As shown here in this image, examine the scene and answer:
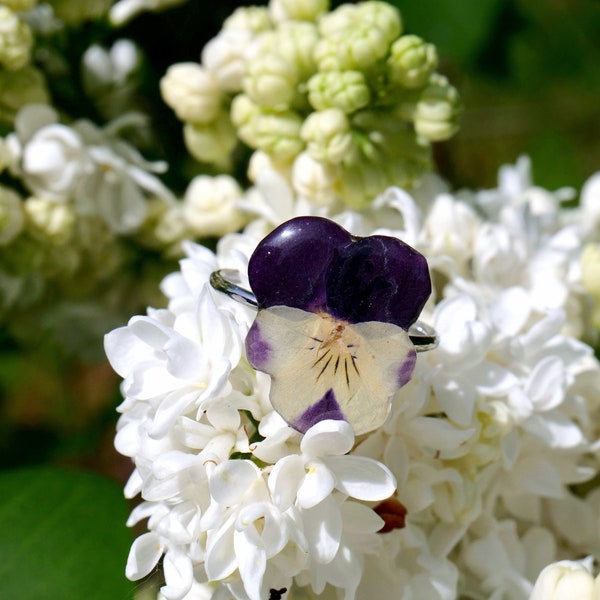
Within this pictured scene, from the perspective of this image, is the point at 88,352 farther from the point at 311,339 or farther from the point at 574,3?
the point at 574,3

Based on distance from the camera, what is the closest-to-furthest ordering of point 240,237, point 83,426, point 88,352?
point 240,237, point 88,352, point 83,426

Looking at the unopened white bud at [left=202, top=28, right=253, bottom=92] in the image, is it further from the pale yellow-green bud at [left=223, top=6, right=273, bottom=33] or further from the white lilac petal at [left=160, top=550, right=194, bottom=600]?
the white lilac petal at [left=160, top=550, right=194, bottom=600]

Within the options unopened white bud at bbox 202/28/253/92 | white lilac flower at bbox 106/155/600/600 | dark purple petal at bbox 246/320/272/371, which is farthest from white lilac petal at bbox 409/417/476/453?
unopened white bud at bbox 202/28/253/92

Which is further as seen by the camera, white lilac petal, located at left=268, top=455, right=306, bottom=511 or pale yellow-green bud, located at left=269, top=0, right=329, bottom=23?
pale yellow-green bud, located at left=269, top=0, right=329, bottom=23

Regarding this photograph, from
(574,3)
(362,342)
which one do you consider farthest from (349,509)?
(574,3)

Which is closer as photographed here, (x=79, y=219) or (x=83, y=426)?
(x=79, y=219)

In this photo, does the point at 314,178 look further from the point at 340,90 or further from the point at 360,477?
the point at 360,477

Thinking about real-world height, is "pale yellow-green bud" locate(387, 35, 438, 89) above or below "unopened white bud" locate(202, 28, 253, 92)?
above

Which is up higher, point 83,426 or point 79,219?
point 79,219

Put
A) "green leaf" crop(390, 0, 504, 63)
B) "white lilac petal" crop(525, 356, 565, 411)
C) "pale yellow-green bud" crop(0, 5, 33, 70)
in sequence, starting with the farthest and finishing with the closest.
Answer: "green leaf" crop(390, 0, 504, 63) → "pale yellow-green bud" crop(0, 5, 33, 70) → "white lilac petal" crop(525, 356, 565, 411)
